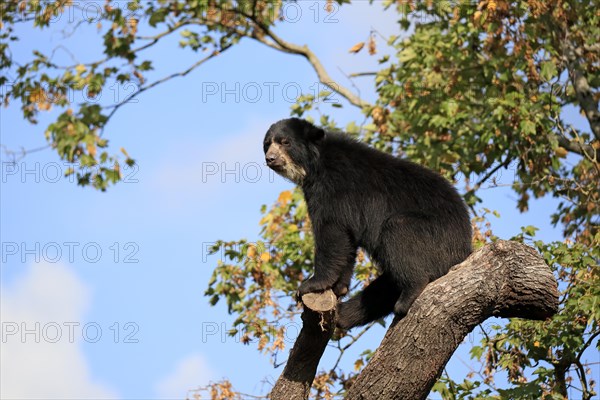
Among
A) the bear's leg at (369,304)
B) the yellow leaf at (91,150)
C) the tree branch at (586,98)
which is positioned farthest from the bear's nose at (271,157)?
the tree branch at (586,98)

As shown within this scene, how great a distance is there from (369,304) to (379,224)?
0.69 m

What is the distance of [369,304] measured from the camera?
7.16 m

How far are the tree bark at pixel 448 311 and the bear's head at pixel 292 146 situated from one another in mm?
1701

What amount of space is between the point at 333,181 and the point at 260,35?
811cm

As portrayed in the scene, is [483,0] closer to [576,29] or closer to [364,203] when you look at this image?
[576,29]

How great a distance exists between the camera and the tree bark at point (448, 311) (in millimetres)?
6234

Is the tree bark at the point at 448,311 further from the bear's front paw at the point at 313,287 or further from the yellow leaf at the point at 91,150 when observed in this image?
the yellow leaf at the point at 91,150

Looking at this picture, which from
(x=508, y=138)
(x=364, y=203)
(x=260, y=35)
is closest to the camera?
(x=364, y=203)

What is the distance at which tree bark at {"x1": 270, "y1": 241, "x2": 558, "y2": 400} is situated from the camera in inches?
245

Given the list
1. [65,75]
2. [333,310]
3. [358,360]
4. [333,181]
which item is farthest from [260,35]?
[333,310]

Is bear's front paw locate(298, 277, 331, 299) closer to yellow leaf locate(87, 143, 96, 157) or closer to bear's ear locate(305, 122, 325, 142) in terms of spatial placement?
bear's ear locate(305, 122, 325, 142)

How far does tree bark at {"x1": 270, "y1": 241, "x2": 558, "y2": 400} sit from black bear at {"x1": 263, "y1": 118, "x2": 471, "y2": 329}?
0.94 ft

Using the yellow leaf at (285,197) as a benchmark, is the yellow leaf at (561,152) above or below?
above

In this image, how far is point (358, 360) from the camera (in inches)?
403
